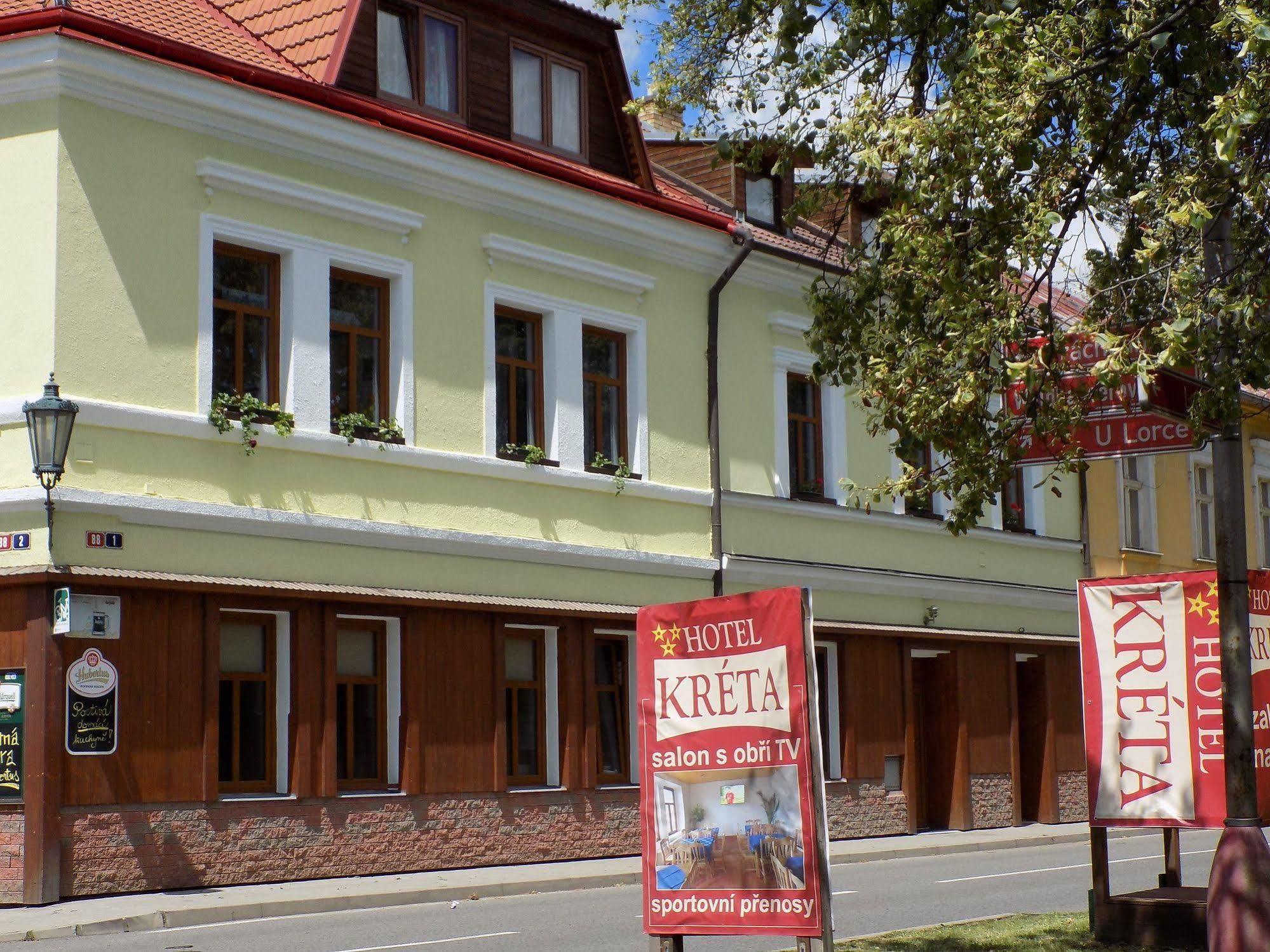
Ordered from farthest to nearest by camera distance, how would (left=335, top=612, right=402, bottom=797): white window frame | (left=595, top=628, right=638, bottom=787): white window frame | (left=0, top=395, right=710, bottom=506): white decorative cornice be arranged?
(left=595, top=628, right=638, bottom=787): white window frame, (left=335, top=612, right=402, bottom=797): white window frame, (left=0, top=395, right=710, bottom=506): white decorative cornice

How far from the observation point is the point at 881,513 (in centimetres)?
2591

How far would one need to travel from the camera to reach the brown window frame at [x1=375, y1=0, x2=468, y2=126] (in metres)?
20.2

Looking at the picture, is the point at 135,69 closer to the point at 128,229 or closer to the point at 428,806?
the point at 128,229

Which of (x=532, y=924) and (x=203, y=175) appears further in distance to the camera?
(x=203, y=175)

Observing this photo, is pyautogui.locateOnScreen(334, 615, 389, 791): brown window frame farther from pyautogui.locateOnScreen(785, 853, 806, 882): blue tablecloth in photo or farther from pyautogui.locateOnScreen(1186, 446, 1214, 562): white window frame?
pyautogui.locateOnScreen(1186, 446, 1214, 562): white window frame

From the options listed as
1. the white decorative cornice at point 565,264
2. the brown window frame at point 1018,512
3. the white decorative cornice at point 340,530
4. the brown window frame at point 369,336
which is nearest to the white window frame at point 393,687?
the white decorative cornice at point 340,530

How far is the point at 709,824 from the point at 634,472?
13.4m

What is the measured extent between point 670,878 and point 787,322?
16324 millimetres

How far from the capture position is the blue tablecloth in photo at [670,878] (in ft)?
29.0

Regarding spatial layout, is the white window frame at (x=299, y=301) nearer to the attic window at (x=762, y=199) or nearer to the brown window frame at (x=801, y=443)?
the brown window frame at (x=801, y=443)

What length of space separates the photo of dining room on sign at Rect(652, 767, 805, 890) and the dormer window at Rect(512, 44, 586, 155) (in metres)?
14.0

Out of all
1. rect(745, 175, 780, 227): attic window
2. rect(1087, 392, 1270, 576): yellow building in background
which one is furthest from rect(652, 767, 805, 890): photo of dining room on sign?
rect(1087, 392, 1270, 576): yellow building in background

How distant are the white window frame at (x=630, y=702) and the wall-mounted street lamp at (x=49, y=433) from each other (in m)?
7.65

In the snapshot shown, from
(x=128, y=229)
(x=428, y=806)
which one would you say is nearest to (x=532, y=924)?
(x=428, y=806)
